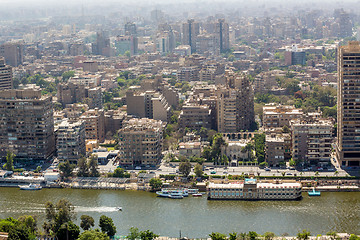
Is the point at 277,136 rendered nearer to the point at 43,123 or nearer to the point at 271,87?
the point at 43,123

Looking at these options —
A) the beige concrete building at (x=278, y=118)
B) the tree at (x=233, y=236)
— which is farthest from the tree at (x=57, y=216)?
the beige concrete building at (x=278, y=118)

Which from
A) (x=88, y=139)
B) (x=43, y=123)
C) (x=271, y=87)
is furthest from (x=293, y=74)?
(x=43, y=123)

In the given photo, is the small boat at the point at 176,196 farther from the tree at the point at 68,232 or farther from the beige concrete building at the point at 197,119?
the beige concrete building at the point at 197,119

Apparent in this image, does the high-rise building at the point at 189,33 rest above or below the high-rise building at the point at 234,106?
above

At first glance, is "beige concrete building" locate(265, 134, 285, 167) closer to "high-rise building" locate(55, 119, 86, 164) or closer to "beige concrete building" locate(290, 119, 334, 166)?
"beige concrete building" locate(290, 119, 334, 166)

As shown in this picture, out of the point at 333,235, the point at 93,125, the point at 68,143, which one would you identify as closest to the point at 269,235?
the point at 333,235

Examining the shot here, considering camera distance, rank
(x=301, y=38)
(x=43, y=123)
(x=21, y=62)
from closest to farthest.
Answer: (x=43, y=123) < (x=21, y=62) < (x=301, y=38)

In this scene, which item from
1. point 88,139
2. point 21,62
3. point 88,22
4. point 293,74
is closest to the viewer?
point 88,139
